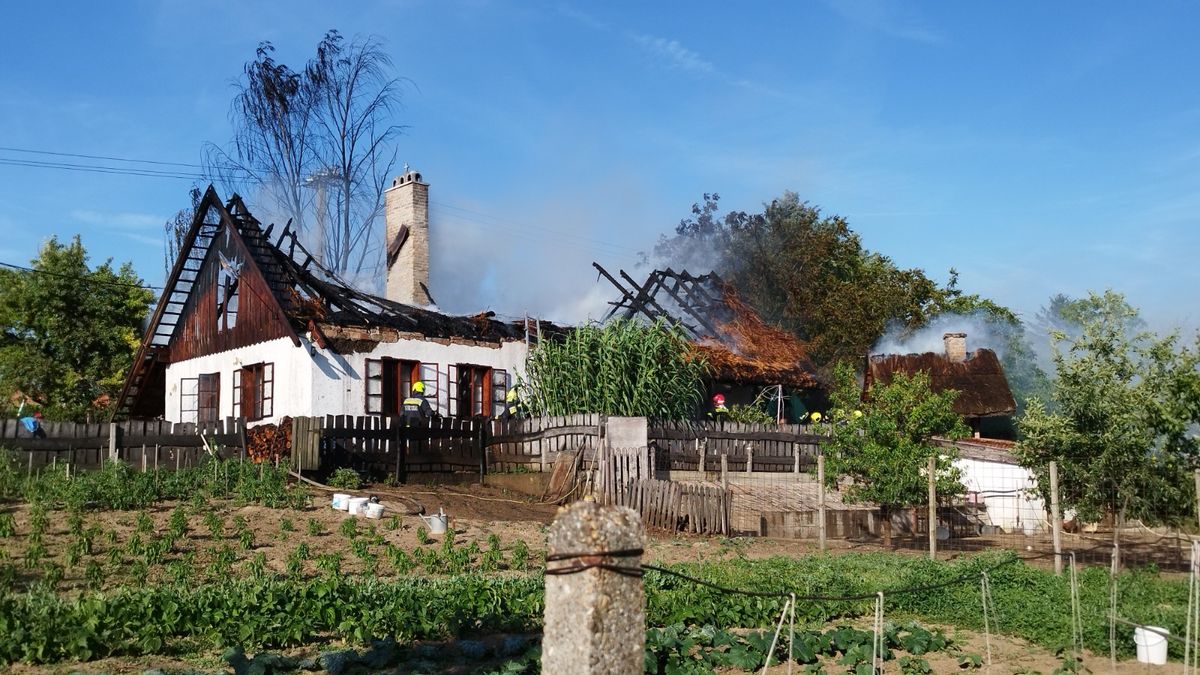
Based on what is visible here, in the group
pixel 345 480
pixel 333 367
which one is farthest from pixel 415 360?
pixel 345 480

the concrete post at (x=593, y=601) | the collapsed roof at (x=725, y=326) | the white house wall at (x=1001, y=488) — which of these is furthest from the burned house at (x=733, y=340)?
the concrete post at (x=593, y=601)

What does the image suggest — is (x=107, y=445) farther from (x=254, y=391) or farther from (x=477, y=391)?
(x=477, y=391)

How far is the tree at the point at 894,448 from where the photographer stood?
19266 millimetres

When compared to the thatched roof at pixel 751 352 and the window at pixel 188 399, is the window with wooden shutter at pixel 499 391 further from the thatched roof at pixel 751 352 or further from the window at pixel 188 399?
the window at pixel 188 399

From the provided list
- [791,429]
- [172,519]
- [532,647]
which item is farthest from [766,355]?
[532,647]

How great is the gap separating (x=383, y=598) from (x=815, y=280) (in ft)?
105

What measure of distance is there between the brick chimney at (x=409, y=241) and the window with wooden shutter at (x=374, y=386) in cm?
670

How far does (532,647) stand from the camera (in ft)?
30.8

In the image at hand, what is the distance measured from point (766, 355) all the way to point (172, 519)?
20.4 meters

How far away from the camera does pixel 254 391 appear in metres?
26.7

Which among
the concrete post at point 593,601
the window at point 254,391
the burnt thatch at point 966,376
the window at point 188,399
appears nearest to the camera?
the concrete post at point 593,601

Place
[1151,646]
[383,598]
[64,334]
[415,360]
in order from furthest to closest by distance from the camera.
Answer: [64,334], [415,360], [383,598], [1151,646]

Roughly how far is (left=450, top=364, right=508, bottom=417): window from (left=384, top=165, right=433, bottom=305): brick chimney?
5.43 m

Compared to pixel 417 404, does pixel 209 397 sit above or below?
above
